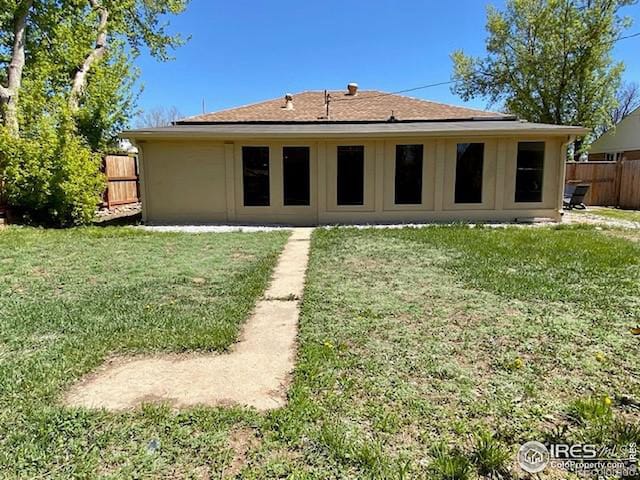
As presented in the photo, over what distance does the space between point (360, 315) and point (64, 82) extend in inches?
641

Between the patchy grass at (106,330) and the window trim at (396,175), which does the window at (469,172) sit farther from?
the patchy grass at (106,330)

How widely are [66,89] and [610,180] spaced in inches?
818

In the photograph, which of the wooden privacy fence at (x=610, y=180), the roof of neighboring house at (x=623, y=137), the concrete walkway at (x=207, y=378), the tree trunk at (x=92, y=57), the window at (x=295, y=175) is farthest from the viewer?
the roof of neighboring house at (x=623, y=137)

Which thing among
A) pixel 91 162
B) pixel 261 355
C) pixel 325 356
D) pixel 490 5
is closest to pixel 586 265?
pixel 325 356

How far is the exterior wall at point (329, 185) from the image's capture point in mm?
10695

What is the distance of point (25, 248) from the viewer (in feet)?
24.0

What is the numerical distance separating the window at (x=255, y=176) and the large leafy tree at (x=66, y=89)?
372 cm

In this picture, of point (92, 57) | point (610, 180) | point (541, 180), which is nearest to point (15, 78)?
point (92, 57)

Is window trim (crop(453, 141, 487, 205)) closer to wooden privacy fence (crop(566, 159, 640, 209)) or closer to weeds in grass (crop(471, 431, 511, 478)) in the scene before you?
wooden privacy fence (crop(566, 159, 640, 209))

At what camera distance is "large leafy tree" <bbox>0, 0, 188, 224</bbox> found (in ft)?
32.6

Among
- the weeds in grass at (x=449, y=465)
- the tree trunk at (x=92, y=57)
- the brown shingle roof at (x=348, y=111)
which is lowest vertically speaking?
the weeds in grass at (x=449, y=465)

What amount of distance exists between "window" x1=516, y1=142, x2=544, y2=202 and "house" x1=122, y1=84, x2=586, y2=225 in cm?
3

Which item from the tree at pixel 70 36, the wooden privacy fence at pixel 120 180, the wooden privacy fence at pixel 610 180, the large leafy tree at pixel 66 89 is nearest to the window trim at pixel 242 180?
the large leafy tree at pixel 66 89

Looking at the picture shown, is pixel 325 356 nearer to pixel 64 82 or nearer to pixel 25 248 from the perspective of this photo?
pixel 25 248
